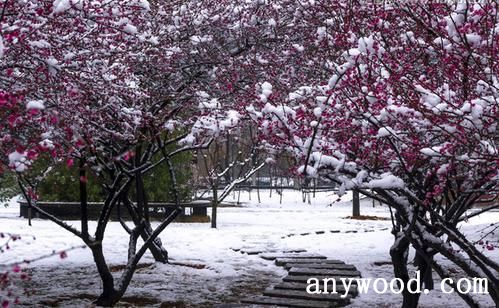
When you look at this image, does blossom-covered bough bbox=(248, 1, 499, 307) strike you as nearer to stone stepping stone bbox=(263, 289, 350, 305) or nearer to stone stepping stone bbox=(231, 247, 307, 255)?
stone stepping stone bbox=(263, 289, 350, 305)

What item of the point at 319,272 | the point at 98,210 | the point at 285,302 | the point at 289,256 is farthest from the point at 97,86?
the point at 98,210

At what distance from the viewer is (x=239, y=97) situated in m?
7.76

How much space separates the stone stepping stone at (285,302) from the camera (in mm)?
7828

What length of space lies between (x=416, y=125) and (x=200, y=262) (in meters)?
7.80

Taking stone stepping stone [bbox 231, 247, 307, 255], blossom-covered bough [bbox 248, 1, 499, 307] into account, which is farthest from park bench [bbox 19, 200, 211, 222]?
blossom-covered bough [bbox 248, 1, 499, 307]

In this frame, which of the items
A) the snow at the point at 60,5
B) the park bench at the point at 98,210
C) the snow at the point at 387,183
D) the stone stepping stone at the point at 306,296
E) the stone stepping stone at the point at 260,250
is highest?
the snow at the point at 60,5

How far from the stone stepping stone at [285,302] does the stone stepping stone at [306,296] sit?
0.40 feet

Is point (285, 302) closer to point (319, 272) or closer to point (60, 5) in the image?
point (319, 272)

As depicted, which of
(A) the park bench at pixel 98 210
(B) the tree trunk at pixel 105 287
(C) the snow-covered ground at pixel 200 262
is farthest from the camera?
(A) the park bench at pixel 98 210

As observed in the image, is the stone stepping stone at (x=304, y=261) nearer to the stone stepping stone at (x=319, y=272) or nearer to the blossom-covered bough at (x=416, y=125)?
the stone stepping stone at (x=319, y=272)

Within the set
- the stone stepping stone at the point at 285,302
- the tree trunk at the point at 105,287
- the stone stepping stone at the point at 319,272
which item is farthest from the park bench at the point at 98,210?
the tree trunk at the point at 105,287

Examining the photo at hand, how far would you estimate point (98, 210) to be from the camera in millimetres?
18969

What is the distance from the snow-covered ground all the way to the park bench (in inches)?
23.9

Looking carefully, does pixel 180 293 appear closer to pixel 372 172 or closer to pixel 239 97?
pixel 239 97
